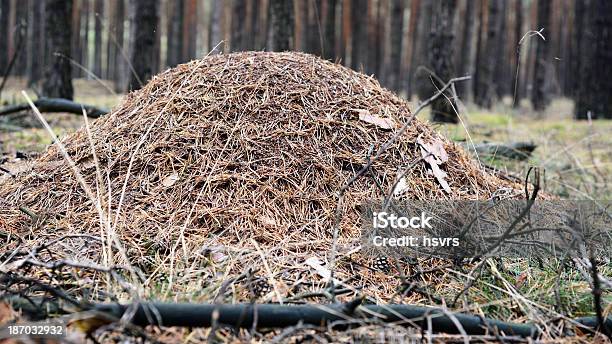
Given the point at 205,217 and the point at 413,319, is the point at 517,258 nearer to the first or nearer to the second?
the point at 413,319

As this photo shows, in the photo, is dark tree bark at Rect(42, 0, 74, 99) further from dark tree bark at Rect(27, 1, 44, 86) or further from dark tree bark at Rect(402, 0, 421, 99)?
dark tree bark at Rect(402, 0, 421, 99)

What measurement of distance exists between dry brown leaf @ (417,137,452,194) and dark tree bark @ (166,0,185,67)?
10725 millimetres

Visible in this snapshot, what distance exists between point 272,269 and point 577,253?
47.8 inches

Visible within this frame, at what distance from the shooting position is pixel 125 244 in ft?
7.23

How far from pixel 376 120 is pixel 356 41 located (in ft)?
37.3

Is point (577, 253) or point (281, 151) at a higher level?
point (281, 151)

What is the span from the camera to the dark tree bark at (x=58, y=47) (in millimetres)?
6695

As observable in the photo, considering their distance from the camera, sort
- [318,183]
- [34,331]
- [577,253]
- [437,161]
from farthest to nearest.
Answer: [437,161]
[318,183]
[577,253]
[34,331]

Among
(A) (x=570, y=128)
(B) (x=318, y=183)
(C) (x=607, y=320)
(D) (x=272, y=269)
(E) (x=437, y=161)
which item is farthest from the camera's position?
(A) (x=570, y=128)

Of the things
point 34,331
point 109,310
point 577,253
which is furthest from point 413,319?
point 577,253

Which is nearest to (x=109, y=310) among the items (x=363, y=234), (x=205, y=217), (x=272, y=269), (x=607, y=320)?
(x=272, y=269)

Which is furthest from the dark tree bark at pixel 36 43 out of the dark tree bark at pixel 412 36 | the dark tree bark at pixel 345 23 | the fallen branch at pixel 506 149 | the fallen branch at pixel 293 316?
Answer: the fallen branch at pixel 293 316

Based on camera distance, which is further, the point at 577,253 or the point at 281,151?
the point at 281,151
